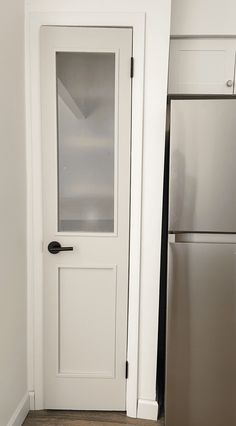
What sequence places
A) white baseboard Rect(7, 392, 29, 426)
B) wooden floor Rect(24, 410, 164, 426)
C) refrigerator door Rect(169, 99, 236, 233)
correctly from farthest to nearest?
wooden floor Rect(24, 410, 164, 426) < white baseboard Rect(7, 392, 29, 426) < refrigerator door Rect(169, 99, 236, 233)

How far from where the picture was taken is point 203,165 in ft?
4.74

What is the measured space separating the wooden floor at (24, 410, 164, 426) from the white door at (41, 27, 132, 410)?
0.04 m

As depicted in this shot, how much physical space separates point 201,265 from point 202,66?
3.89 ft

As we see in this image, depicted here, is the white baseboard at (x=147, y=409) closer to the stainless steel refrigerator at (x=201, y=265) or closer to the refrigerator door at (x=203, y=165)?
the stainless steel refrigerator at (x=201, y=265)

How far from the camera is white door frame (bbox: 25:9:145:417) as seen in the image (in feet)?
5.41

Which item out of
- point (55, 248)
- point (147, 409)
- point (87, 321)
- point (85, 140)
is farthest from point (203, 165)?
point (147, 409)

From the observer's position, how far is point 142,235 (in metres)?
1.74

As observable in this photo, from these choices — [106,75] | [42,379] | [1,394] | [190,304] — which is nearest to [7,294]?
[1,394]

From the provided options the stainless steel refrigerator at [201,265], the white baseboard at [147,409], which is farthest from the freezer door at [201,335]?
the white baseboard at [147,409]

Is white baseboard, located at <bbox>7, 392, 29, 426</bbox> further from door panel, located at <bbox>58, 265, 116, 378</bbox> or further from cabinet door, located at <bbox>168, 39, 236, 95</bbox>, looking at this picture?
cabinet door, located at <bbox>168, 39, 236, 95</bbox>

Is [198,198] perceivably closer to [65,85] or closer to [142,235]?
[142,235]

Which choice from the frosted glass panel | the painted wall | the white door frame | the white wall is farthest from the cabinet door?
the painted wall

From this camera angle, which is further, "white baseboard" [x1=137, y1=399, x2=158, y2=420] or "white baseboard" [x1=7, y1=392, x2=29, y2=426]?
"white baseboard" [x1=137, y1=399, x2=158, y2=420]

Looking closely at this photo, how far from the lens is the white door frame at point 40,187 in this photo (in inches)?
64.9
